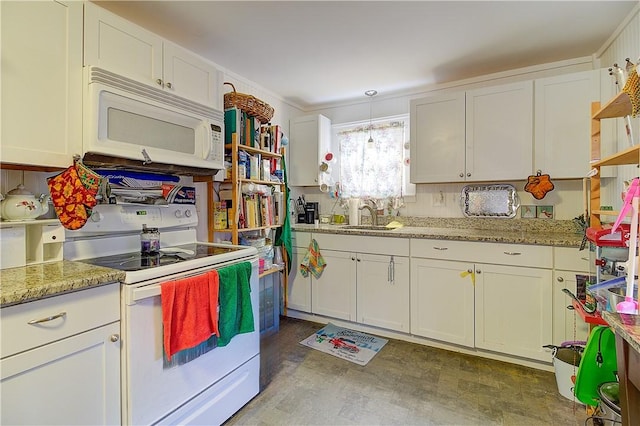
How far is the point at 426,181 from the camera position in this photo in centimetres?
283

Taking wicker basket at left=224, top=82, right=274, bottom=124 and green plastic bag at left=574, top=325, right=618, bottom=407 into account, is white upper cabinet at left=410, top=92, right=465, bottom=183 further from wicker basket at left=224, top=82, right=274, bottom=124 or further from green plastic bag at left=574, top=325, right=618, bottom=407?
green plastic bag at left=574, top=325, right=618, bottom=407

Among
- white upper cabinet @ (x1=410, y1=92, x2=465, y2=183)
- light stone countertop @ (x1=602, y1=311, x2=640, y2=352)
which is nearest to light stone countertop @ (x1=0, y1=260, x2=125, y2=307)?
light stone countertop @ (x1=602, y1=311, x2=640, y2=352)

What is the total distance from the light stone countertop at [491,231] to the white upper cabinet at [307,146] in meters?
0.64

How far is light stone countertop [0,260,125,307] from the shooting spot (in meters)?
0.96

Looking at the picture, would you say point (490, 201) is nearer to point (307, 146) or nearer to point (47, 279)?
point (307, 146)

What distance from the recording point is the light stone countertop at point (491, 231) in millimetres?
2172

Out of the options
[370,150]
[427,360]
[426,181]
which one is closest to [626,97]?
[426,181]

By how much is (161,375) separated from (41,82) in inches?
52.3

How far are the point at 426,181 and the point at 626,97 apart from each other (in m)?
1.55

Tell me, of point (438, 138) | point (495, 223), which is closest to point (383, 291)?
point (495, 223)

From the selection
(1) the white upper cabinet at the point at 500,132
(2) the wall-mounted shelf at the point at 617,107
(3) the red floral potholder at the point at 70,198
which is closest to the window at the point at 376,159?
(1) the white upper cabinet at the point at 500,132

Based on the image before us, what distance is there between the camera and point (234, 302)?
159cm

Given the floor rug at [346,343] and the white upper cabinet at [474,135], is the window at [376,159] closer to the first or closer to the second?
the white upper cabinet at [474,135]

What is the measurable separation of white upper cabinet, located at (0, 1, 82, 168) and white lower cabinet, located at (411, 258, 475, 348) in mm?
2346
